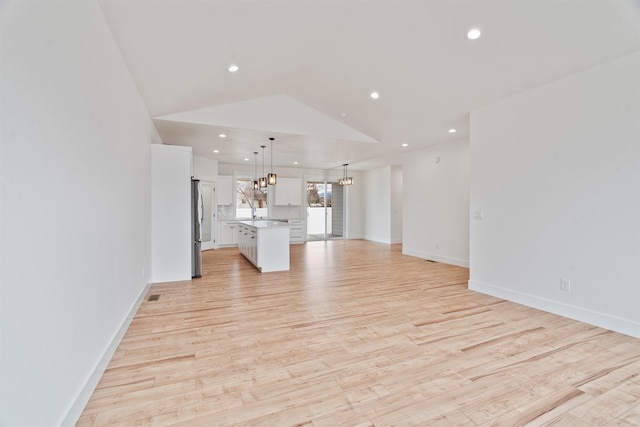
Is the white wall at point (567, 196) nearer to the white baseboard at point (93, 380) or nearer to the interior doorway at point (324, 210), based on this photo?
the white baseboard at point (93, 380)

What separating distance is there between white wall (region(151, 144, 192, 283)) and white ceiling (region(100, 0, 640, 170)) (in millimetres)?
649

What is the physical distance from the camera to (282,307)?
12.2 feet

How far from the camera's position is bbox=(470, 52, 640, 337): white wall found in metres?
2.95

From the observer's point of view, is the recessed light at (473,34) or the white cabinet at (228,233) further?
the white cabinet at (228,233)

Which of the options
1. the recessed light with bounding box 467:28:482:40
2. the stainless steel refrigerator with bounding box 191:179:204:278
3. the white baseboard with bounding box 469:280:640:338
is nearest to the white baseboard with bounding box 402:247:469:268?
the white baseboard with bounding box 469:280:640:338

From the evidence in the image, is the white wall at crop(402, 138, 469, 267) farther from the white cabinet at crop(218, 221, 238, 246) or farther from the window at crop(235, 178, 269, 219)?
the white cabinet at crop(218, 221, 238, 246)

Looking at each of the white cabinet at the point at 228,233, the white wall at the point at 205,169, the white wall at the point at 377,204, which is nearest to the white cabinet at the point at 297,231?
the white cabinet at the point at 228,233

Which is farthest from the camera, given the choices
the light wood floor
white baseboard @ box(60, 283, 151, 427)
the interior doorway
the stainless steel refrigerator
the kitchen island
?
the interior doorway

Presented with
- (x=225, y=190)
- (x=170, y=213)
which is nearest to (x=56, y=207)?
(x=170, y=213)

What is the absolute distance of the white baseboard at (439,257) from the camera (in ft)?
20.6

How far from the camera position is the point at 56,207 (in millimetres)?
1626

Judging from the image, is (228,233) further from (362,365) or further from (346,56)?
(362,365)

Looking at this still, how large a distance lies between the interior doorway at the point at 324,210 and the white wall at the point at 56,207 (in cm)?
833

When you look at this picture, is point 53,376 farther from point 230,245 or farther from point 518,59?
point 230,245
